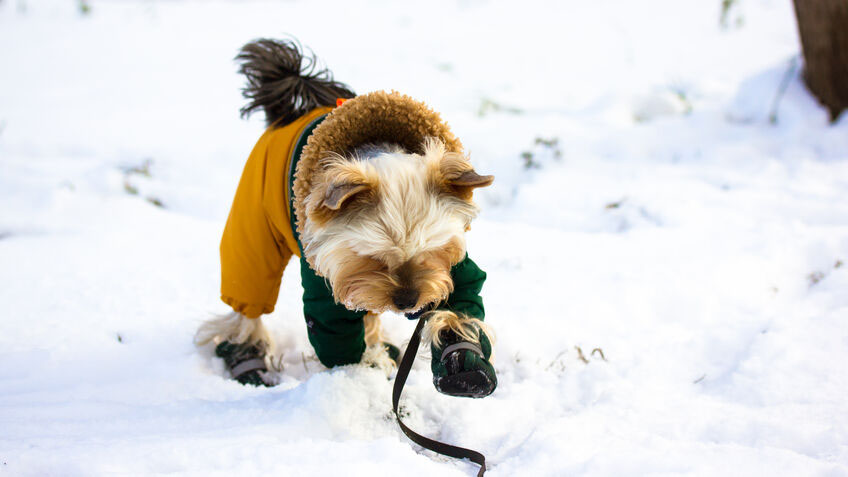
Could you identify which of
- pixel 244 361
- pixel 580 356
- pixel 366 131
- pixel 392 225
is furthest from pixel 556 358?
pixel 244 361

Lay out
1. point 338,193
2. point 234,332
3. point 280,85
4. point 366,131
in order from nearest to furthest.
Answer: point 338,193, point 366,131, point 280,85, point 234,332

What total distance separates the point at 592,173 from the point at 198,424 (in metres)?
3.03

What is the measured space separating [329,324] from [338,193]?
633mm

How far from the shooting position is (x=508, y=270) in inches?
115

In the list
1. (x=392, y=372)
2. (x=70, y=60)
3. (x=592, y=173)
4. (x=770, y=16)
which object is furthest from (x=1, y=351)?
(x=770, y=16)

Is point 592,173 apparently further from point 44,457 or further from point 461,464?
point 44,457

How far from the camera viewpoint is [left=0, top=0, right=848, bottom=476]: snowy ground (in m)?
1.66

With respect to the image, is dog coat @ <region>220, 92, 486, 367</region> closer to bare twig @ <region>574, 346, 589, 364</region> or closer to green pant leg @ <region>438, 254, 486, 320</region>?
green pant leg @ <region>438, 254, 486, 320</region>

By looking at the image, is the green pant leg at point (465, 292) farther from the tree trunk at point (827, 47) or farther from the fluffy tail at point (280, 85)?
the tree trunk at point (827, 47)

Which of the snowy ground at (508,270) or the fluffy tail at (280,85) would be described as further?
the fluffy tail at (280,85)

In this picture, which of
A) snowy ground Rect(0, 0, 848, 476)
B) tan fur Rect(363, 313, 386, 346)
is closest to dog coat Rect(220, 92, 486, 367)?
snowy ground Rect(0, 0, 848, 476)

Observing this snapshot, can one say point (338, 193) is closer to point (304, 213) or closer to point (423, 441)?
point (304, 213)

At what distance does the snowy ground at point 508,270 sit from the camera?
1.66m

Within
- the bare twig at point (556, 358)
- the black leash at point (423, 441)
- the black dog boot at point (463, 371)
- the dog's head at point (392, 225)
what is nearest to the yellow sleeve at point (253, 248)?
the dog's head at point (392, 225)
